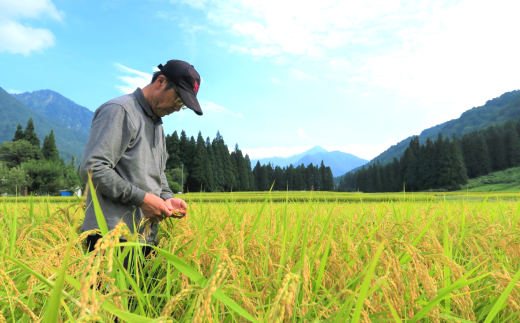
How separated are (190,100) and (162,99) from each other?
10.5 inches

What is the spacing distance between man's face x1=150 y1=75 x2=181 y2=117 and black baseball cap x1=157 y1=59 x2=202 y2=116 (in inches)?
2.9

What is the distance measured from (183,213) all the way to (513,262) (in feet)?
8.18

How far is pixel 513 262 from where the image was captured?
197 centimetres

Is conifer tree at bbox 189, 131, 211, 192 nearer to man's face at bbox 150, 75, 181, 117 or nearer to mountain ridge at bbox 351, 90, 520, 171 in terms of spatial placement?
man's face at bbox 150, 75, 181, 117

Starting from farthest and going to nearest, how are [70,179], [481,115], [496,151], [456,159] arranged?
[481,115]
[70,179]
[496,151]
[456,159]

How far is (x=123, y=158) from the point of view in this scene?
2.20 m

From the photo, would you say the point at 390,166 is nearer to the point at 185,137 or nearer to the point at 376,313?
the point at 185,137

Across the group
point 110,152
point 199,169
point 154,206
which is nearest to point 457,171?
point 199,169

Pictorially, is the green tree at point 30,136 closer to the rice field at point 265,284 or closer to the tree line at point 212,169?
the tree line at point 212,169

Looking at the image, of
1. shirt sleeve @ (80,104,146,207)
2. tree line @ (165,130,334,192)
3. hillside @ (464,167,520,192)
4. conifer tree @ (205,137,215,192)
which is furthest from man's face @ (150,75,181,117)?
hillside @ (464,167,520,192)

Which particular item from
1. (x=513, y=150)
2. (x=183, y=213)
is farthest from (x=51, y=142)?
(x=513, y=150)

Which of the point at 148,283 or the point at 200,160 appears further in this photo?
the point at 200,160

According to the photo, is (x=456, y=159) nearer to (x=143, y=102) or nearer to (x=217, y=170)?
(x=217, y=170)

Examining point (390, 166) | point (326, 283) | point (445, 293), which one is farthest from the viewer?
point (390, 166)
